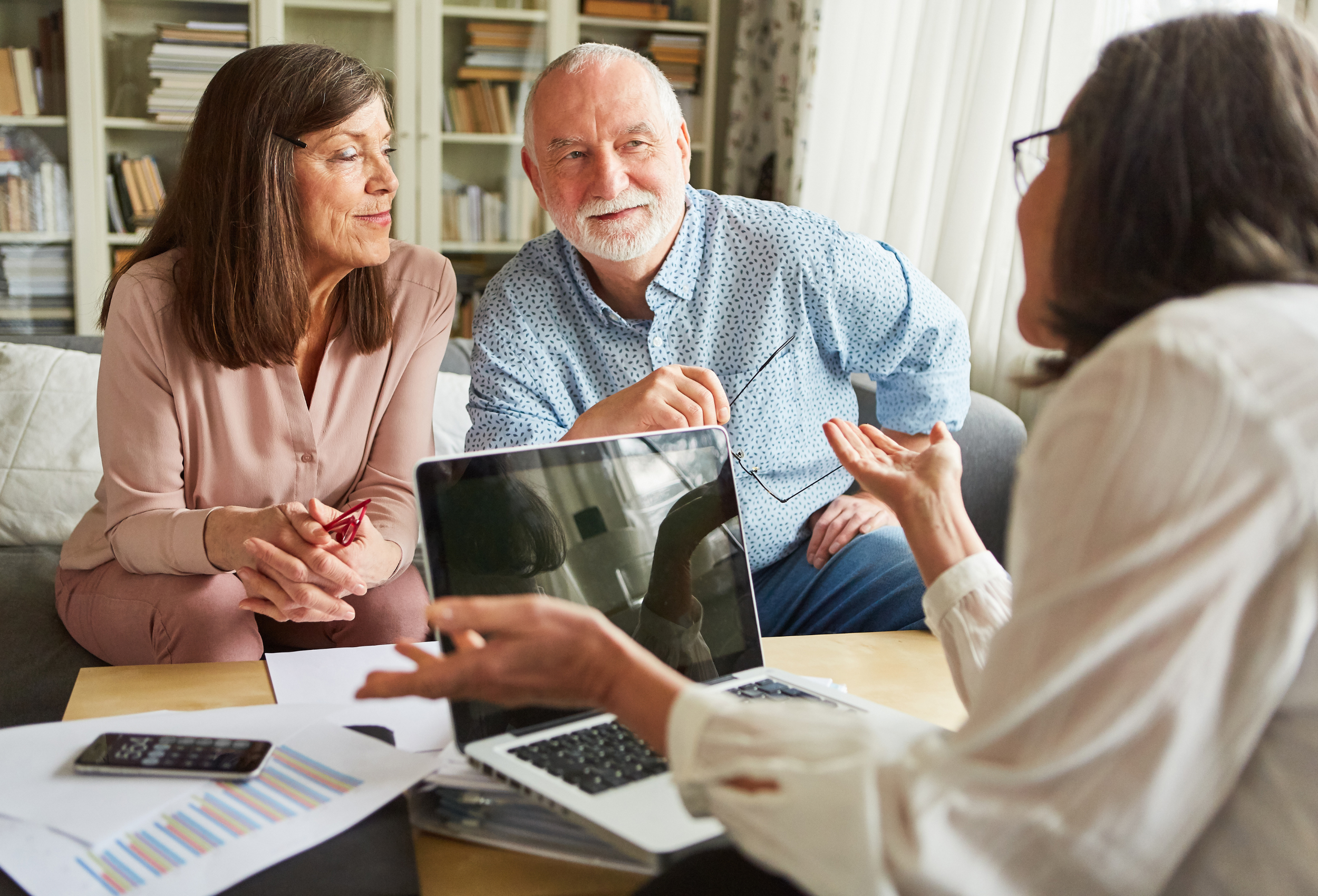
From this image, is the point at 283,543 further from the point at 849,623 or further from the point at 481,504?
the point at 849,623

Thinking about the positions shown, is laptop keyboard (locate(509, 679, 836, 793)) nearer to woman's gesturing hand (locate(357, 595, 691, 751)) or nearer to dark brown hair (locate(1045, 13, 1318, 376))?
woman's gesturing hand (locate(357, 595, 691, 751))

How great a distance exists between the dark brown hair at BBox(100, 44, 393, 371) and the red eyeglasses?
31 centimetres

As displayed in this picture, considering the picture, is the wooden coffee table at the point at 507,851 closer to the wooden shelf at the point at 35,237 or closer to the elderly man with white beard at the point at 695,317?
the elderly man with white beard at the point at 695,317

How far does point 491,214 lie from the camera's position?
3.64 m

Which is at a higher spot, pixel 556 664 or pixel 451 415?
pixel 556 664

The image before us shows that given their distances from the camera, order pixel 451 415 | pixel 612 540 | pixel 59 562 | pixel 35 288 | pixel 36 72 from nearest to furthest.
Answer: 1. pixel 612 540
2. pixel 59 562
3. pixel 451 415
4. pixel 36 72
5. pixel 35 288

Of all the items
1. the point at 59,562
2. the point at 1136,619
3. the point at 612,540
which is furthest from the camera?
the point at 59,562

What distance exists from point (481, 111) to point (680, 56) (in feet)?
2.32

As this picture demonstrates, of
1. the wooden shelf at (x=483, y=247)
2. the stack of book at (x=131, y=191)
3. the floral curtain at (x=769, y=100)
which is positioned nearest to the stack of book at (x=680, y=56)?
the floral curtain at (x=769, y=100)

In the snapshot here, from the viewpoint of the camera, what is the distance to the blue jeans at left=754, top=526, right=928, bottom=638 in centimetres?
149

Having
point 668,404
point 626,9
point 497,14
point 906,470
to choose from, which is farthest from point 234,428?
point 626,9

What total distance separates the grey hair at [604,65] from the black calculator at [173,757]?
113 cm

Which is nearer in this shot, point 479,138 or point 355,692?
point 355,692

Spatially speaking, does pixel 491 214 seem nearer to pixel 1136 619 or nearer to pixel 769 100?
pixel 769 100
